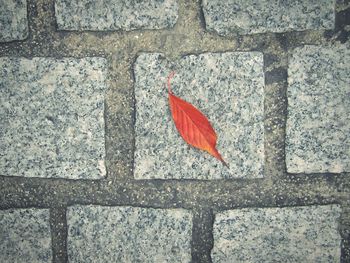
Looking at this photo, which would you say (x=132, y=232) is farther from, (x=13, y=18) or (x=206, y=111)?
(x=13, y=18)

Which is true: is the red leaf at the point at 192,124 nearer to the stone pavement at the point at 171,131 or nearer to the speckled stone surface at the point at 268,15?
the stone pavement at the point at 171,131

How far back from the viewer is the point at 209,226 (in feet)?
3.01

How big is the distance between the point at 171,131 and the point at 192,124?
0.19ft

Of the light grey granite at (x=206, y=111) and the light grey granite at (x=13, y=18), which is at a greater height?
the light grey granite at (x=13, y=18)

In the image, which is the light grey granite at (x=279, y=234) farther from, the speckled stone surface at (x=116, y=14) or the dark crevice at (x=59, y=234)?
the speckled stone surface at (x=116, y=14)

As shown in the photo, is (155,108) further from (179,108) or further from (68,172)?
(68,172)

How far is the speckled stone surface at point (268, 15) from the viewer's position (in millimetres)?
854

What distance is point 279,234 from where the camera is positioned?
91cm

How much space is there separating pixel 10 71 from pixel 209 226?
64 centimetres

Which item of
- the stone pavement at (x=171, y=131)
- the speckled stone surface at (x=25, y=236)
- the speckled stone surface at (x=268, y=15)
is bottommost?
the speckled stone surface at (x=25, y=236)

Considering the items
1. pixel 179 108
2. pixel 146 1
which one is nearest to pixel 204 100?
pixel 179 108

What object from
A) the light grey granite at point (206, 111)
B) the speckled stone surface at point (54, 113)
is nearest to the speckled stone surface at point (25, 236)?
the speckled stone surface at point (54, 113)

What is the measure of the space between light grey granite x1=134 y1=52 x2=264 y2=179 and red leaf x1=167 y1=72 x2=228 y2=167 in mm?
14

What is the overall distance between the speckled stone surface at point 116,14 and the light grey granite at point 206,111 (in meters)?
0.09
